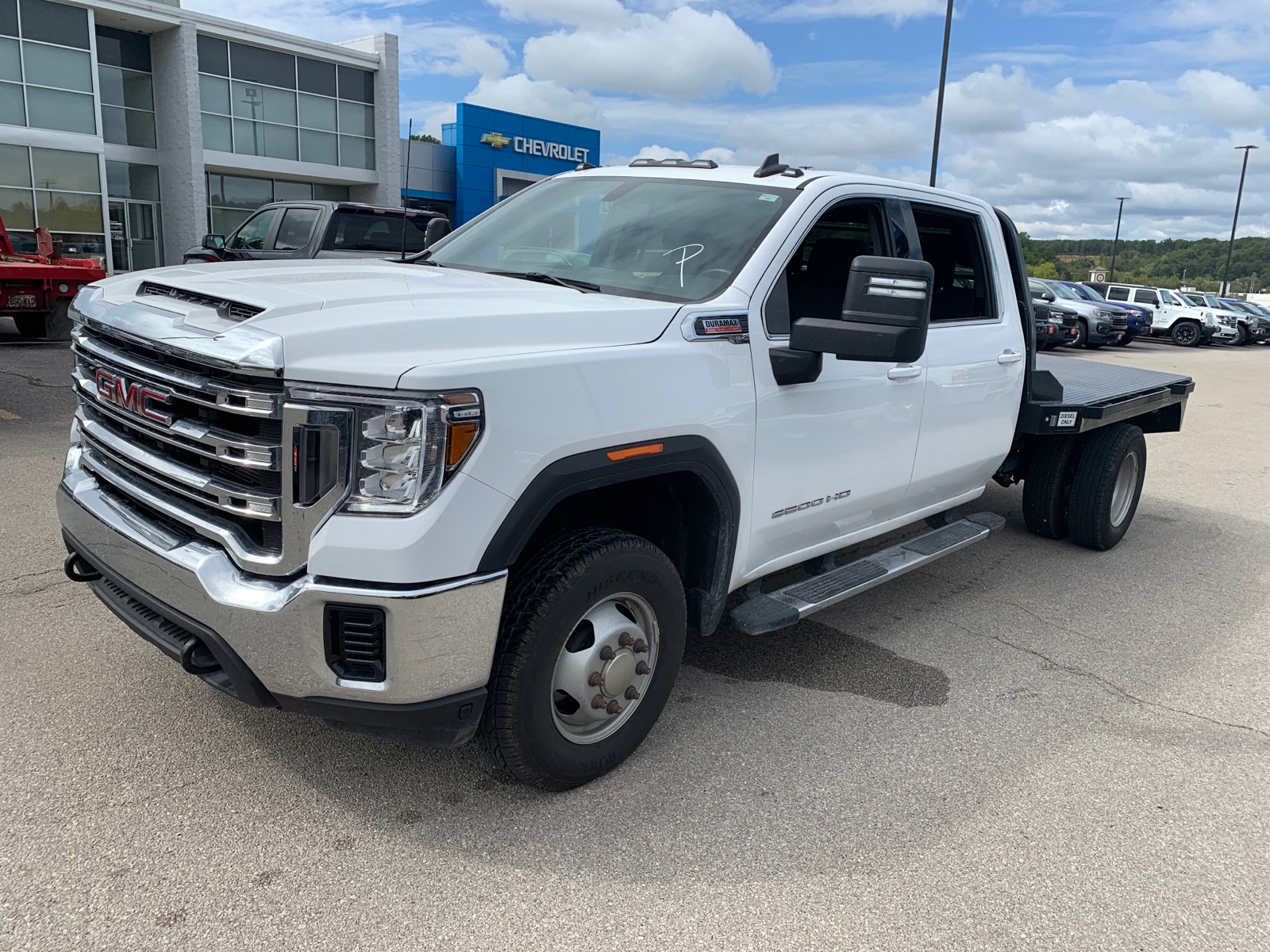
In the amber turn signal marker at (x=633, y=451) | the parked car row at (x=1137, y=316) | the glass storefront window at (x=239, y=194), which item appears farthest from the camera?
the glass storefront window at (x=239, y=194)

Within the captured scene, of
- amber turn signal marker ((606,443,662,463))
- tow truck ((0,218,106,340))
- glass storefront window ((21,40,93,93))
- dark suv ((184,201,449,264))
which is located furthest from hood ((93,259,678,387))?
glass storefront window ((21,40,93,93))

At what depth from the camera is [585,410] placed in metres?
2.66

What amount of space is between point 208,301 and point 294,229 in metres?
8.95

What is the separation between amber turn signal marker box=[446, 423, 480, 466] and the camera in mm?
2377

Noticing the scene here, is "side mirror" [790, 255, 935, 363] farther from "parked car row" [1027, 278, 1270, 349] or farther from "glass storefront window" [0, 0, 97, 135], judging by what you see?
"glass storefront window" [0, 0, 97, 135]

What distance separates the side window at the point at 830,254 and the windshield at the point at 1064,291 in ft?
81.4

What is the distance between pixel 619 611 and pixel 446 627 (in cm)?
72

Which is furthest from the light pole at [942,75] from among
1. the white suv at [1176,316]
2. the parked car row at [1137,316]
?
the white suv at [1176,316]

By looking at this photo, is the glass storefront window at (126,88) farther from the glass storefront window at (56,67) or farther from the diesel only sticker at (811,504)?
the diesel only sticker at (811,504)

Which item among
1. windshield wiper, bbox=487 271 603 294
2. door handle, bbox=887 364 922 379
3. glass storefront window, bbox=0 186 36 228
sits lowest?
door handle, bbox=887 364 922 379

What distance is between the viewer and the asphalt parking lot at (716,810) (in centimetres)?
244

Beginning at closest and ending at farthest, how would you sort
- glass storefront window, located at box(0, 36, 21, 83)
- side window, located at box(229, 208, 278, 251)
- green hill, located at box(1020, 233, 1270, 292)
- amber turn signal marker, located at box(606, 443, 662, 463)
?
amber turn signal marker, located at box(606, 443, 662, 463) → side window, located at box(229, 208, 278, 251) → glass storefront window, located at box(0, 36, 21, 83) → green hill, located at box(1020, 233, 1270, 292)

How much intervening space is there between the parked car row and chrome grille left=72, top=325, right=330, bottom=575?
2053cm

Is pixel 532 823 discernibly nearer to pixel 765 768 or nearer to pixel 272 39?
pixel 765 768
